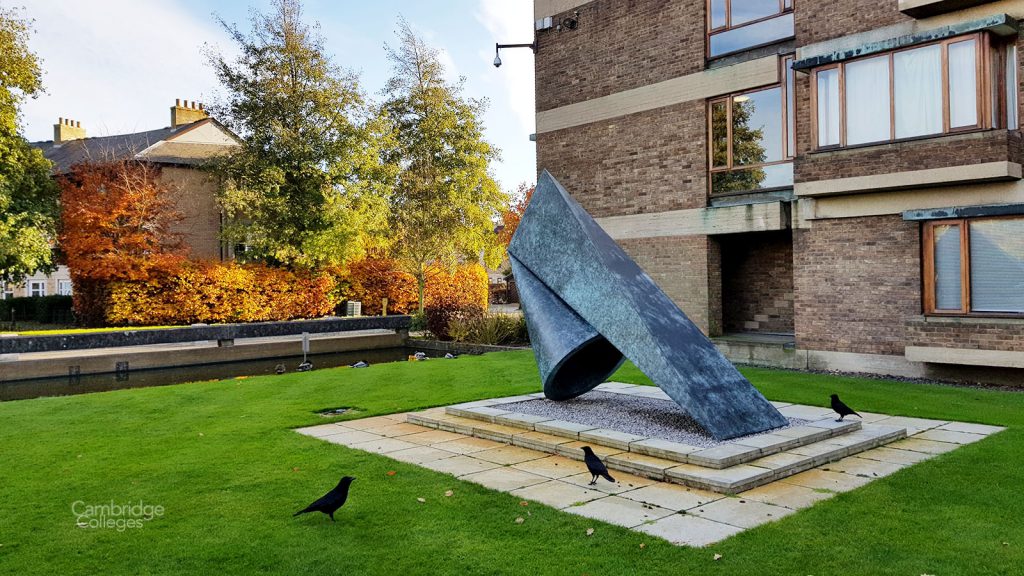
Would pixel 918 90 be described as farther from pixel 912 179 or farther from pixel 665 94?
pixel 665 94

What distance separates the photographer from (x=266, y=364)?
2280 cm

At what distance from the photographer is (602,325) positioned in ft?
27.1

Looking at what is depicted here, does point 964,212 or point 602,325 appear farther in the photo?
point 964,212

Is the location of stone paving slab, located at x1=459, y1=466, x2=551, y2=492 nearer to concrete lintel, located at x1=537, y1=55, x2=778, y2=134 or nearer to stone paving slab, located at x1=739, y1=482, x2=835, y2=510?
stone paving slab, located at x1=739, y1=482, x2=835, y2=510

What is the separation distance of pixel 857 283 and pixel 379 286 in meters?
23.5

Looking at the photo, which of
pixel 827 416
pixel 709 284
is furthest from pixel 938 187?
pixel 827 416

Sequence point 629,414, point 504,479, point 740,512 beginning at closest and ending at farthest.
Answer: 1. point 740,512
2. point 504,479
3. point 629,414

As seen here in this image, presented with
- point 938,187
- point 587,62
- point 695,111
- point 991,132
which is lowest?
point 938,187

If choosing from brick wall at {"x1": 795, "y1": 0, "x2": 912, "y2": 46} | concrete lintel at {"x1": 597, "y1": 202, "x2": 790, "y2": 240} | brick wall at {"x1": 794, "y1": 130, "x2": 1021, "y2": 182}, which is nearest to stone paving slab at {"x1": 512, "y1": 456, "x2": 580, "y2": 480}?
brick wall at {"x1": 794, "y1": 130, "x2": 1021, "y2": 182}

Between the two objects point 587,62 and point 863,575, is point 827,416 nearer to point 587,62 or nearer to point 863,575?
point 863,575

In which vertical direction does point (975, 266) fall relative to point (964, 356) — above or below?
above

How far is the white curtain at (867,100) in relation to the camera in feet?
45.9

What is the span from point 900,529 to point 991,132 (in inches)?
400

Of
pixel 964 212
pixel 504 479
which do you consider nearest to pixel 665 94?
pixel 964 212
